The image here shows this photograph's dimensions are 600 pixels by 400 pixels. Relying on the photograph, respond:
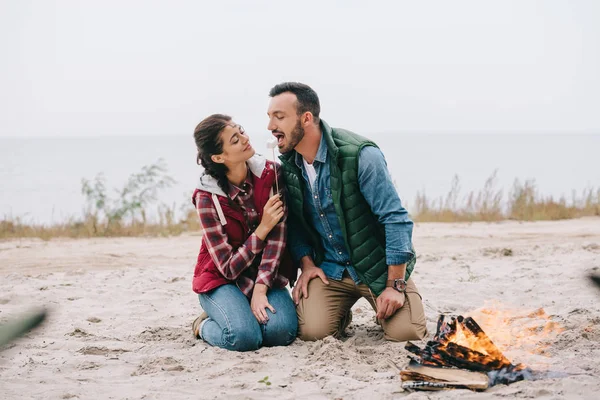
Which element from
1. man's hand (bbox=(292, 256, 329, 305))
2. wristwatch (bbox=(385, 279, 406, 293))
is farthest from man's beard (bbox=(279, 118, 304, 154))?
wristwatch (bbox=(385, 279, 406, 293))

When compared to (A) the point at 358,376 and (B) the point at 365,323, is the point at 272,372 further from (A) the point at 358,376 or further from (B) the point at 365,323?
(B) the point at 365,323

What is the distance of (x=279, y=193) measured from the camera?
4250mm

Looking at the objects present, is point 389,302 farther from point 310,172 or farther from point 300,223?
point 310,172

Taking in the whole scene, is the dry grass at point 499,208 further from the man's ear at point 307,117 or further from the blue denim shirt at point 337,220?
the man's ear at point 307,117

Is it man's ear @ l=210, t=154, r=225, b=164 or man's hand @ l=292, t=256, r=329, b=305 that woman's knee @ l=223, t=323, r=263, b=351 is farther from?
man's ear @ l=210, t=154, r=225, b=164

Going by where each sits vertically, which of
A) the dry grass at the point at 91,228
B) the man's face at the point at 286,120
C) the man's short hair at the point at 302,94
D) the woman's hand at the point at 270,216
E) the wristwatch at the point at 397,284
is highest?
the man's short hair at the point at 302,94

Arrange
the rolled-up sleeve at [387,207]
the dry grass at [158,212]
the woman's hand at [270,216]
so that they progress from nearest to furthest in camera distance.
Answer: the rolled-up sleeve at [387,207] < the woman's hand at [270,216] < the dry grass at [158,212]

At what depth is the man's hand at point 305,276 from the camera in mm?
4359

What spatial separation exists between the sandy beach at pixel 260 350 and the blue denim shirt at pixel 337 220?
552 millimetres

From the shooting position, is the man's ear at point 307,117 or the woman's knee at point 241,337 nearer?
the woman's knee at point 241,337

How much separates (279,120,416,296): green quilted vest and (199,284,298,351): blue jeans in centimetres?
57

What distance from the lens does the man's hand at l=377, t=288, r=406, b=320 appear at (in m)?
4.03

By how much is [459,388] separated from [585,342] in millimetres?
1097

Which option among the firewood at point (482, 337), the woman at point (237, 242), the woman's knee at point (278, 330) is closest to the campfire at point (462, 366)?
the firewood at point (482, 337)
